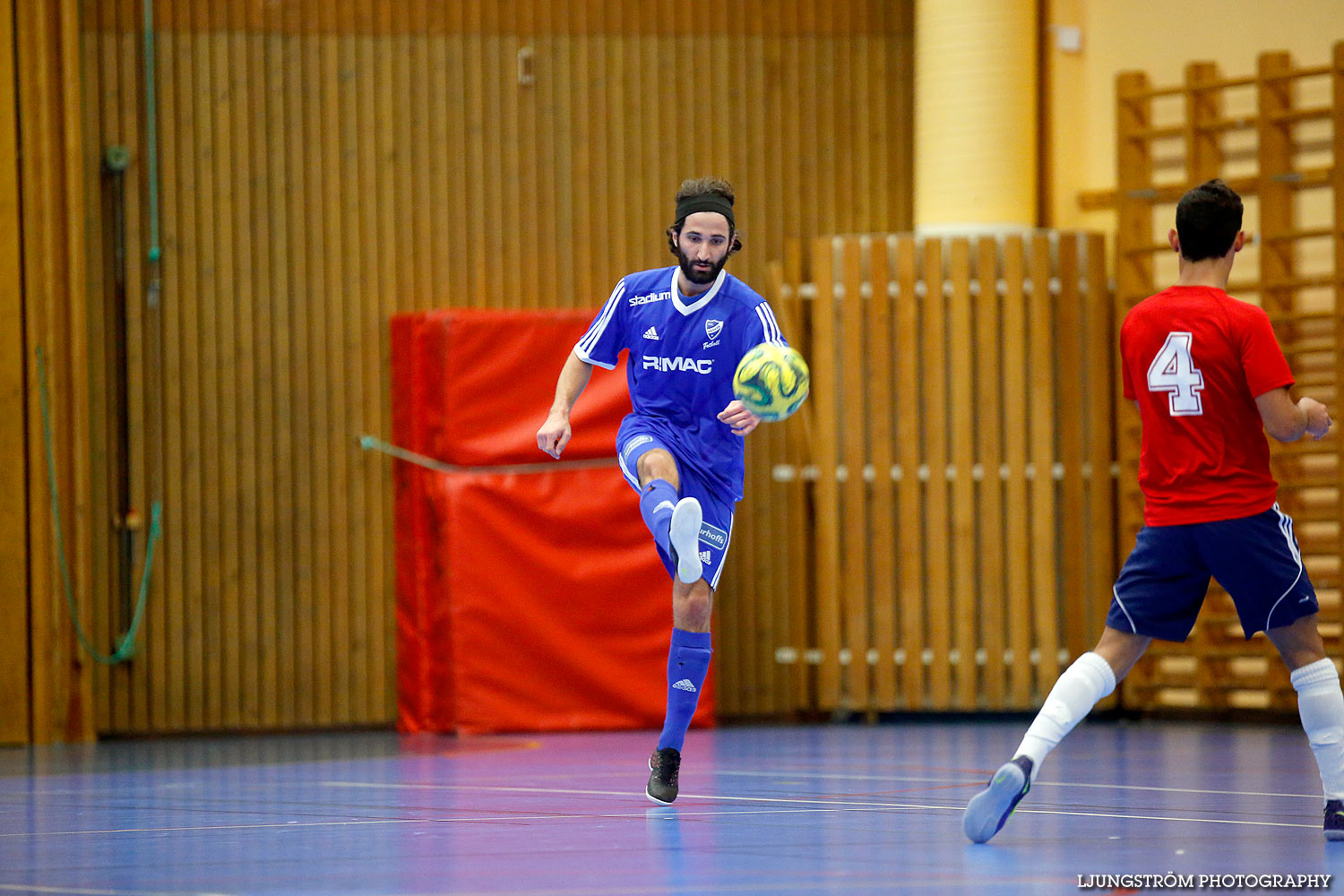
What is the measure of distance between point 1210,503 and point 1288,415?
0.28 m

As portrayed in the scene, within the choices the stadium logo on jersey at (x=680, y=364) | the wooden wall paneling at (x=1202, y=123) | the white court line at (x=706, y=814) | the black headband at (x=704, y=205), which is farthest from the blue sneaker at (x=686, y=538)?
the wooden wall paneling at (x=1202, y=123)

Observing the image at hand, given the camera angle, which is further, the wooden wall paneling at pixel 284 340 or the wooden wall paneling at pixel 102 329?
the wooden wall paneling at pixel 284 340

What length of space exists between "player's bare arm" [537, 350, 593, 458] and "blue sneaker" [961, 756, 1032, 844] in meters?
1.64

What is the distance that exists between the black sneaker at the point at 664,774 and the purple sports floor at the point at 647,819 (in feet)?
0.29

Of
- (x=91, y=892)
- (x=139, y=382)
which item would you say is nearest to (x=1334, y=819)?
(x=91, y=892)

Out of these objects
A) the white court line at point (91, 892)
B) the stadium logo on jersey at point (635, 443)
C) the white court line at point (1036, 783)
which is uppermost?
the stadium logo on jersey at point (635, 443)

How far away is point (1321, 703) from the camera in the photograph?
4023 mm

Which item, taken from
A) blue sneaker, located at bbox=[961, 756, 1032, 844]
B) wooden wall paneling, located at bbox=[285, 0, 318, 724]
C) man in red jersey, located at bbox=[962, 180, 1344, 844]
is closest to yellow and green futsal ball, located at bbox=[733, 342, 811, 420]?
man in red jersey, located at bbox=[962, 180, 1344, 844]

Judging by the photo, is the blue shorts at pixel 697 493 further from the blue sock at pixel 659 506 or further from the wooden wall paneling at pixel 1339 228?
the wooden wall paneling at pixel 1339 228

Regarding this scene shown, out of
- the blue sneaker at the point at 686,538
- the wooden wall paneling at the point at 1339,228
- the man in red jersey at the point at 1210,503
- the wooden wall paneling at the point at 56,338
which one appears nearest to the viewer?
the man in red jersey at the point at 1210,503

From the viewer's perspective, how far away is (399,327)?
359 inches

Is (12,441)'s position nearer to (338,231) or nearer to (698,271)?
(338,231)

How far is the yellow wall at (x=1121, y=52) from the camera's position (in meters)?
8.67

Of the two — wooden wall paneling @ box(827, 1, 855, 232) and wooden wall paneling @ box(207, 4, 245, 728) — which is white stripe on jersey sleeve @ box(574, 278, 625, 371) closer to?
wooden wall paneling @ box(207, 4, 245, 728)
